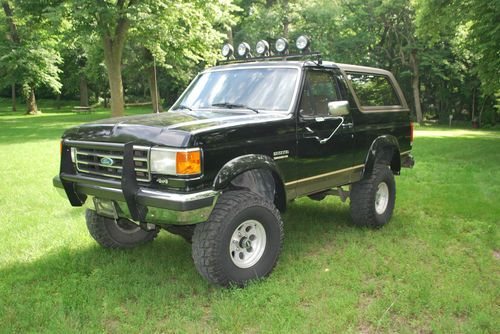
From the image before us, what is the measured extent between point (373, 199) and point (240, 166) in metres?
2.55

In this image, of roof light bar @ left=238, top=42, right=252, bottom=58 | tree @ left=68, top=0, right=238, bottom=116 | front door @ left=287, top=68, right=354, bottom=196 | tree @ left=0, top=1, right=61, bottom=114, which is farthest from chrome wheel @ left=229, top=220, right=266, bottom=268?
tree @ left=0, top=1, right=61, bottom=114

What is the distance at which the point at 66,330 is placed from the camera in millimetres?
3586

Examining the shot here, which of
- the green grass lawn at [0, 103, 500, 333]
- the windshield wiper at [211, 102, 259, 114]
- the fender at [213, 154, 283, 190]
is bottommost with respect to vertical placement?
the green grass lawn at [0, 103, 500, 333]

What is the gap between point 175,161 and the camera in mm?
3812

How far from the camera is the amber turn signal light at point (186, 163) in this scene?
12.4 ft

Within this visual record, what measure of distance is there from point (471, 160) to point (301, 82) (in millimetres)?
9469

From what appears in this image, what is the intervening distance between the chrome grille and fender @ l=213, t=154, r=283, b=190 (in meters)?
Answer: 0.62

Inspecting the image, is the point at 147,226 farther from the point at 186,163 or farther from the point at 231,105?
the point at 231,105

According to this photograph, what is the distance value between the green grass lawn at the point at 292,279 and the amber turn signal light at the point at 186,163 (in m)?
1.17

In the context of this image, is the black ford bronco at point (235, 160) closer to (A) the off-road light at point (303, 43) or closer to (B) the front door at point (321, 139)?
(B) the front door at point (321, 139)

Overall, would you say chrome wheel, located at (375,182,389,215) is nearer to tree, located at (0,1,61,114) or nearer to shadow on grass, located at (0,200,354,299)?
shadow on grass, located at (0,200,354,299)

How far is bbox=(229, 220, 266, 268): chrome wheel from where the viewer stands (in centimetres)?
435

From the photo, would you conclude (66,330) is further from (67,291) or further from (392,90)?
(392,90)

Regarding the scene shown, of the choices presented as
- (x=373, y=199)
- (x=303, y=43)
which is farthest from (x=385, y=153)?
(x=303, y=43)
